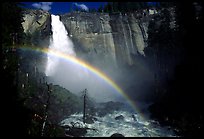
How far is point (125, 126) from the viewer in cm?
4309

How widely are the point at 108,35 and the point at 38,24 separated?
893 inches

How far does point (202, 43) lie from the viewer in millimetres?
31375

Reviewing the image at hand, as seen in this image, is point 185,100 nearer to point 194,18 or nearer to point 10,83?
point 194,18

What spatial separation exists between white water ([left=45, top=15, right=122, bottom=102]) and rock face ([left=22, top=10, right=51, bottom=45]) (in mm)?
1834

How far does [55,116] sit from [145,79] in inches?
1457

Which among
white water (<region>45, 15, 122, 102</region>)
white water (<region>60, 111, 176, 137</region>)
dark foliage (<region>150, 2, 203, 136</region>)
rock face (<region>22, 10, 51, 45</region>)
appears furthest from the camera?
white water (<region>45, 15, 122, 102</region>)

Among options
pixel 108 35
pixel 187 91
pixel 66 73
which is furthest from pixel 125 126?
pixel 108 35

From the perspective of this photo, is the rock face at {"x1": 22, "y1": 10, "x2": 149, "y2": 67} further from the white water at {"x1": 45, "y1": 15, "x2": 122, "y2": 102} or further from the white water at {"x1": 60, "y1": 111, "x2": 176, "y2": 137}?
the white water at {"x1": 60, "y1": 111, "x2": 176, "y2": 137}

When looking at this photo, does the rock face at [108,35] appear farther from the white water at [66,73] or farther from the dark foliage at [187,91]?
the dark foliage at [187,91]

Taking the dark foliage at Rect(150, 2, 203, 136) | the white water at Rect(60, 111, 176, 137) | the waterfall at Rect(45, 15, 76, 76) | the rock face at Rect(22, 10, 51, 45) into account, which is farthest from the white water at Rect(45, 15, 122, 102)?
the dark foliage at Rect(150, 2, 203, 136)

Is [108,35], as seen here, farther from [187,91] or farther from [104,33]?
[187,91]

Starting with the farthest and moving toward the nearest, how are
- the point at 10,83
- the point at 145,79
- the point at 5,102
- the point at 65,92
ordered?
the point at 145,79 < the point at 65,92 < the point at 10,83 < the point at 5,102

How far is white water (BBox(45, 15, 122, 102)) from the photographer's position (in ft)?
260

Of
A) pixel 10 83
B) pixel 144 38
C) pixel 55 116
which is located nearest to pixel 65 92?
pixel 55 116
